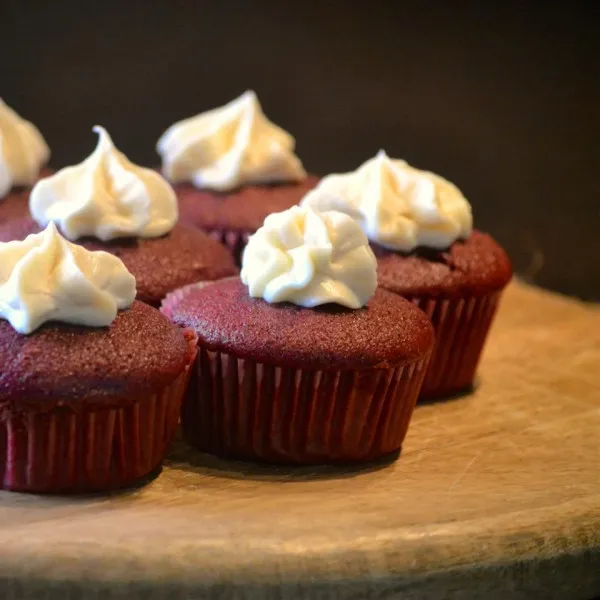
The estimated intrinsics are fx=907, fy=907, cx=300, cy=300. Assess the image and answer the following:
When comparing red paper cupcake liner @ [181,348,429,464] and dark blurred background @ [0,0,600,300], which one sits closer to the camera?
red paper cupcake liner @ [181,348,429,464]

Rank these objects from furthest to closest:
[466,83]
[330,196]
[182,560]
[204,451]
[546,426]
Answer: [466,83] < [330,196] < [546,426] < [204,451] < [182,560]

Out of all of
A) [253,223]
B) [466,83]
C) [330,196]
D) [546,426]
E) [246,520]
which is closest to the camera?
[246,520]

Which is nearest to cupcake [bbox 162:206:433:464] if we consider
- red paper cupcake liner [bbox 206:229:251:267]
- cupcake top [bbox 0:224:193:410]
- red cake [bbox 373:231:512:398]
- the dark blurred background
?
cupcake top [bbox 0:224:193:410]

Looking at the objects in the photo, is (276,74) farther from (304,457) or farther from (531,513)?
(531,513)

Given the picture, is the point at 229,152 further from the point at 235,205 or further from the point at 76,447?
the point at 76,447

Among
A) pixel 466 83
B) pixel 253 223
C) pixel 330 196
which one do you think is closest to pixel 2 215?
pixel 253 223

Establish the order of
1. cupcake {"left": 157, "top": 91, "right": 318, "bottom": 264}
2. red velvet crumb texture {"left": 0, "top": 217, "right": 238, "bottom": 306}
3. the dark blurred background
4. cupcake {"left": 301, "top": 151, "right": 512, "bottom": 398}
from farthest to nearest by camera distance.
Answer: the dark blurred background
cupcake {"left": 157, "top": 91, "right": 318, "bottom": 264}
cupcake {"left": 301, "top": 151, "right": 512, "bottom": 398}
red velvet crumb texture {"left": 0, "top": 217, "right": 238, "bottom": 306}

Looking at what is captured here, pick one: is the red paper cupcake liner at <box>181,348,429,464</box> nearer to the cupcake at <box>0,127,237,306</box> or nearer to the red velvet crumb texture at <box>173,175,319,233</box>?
the cupcake at <box>0,127,237,306</box>
